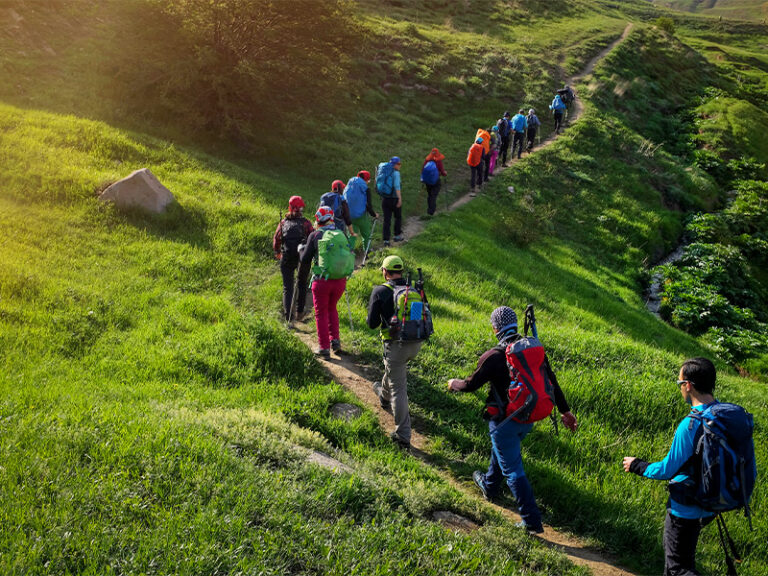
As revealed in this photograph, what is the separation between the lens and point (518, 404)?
5.45 meters

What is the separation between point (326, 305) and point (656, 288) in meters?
15.9

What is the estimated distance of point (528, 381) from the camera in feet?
17.6

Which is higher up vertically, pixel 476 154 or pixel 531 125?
pixel 531 125

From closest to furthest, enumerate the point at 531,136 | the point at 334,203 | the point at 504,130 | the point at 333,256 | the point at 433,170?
the point at 333,256
the point at 334,203
the point at 433,170
the point at 504,130
the point at 531,136

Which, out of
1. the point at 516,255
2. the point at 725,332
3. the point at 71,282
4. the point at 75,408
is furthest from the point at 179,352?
the point at 725,332

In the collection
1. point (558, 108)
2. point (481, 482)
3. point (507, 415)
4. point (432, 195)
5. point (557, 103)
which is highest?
point (557, 103)

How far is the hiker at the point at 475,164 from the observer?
2017 centimetres

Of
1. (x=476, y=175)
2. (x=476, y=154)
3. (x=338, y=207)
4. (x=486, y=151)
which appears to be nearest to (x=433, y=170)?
(x=476, y=154)

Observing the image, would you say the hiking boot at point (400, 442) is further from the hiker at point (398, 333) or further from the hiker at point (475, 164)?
the hiker at point (475, 164)

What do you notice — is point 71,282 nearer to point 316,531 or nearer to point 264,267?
point 264,267

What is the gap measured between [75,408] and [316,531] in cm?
317

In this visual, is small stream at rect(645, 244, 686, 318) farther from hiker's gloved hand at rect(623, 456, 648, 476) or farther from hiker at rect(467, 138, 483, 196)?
hiker's gloved hand at rect(623, 456, 648, 476)

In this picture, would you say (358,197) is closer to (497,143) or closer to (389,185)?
(389,185)

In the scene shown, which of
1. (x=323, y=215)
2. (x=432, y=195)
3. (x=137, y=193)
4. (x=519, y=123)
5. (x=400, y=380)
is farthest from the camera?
(x=519, y=123)
